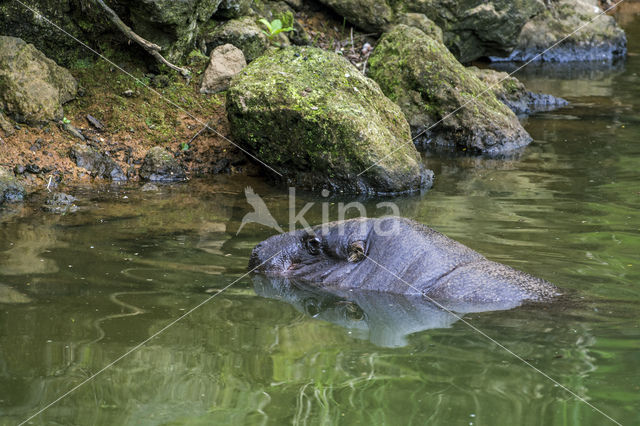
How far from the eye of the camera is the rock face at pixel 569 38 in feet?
70.1

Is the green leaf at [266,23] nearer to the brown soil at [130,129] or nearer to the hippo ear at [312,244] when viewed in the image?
the brown soil at [130,129]

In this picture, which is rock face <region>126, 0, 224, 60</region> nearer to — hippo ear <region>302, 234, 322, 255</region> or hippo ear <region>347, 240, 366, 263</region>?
hippo ear <region>302, 234, 322, 255</region>

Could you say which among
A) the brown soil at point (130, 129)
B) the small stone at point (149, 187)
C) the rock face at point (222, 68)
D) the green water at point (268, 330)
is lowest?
the green water at point (268, 330)

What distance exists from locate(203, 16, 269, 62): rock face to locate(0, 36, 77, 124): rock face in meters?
2.90

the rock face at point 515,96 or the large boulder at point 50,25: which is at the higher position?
the large boulder at point 50,25

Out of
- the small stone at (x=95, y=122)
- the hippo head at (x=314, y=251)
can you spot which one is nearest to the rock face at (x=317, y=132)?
the small stone at (x=95, y=122)

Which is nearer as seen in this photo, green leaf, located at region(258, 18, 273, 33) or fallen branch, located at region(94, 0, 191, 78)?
fallen branch, located at region(94, 0, 191, 78)

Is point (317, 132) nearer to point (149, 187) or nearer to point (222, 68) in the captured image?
point (149, 187)

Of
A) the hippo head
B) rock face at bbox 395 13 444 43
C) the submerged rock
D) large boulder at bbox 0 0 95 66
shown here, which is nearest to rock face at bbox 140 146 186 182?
the submerged rock

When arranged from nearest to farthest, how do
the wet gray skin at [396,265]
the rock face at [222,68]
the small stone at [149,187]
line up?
the wet gray skin at [396,265] → the small stone at [149,187] → the rock face at [222,68]

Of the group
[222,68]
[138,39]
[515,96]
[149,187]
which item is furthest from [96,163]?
[515,96]

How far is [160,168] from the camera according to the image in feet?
34.4

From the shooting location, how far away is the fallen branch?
1094 cm

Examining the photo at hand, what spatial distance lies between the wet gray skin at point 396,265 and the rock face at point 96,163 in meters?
4.18
